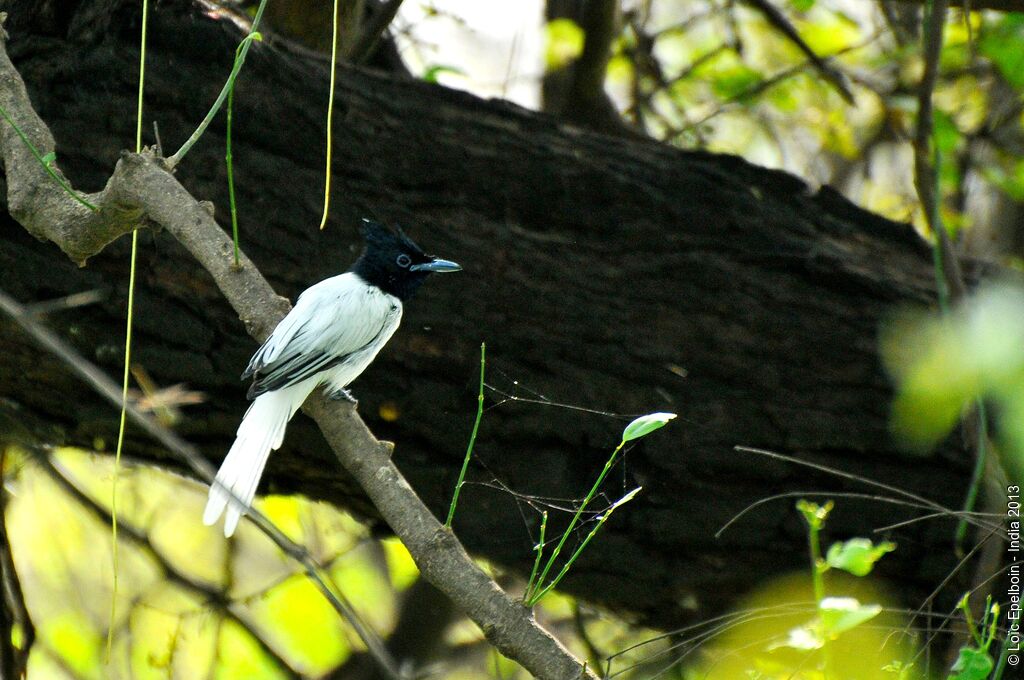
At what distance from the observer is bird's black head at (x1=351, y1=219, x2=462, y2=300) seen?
2947mm

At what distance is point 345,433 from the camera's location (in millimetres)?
2061

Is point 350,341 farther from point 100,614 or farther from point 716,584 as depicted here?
point 100,614

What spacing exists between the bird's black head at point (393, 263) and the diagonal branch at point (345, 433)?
794 mm

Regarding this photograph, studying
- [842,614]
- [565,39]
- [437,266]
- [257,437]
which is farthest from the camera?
[565,39]

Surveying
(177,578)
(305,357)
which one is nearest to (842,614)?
(305,357)

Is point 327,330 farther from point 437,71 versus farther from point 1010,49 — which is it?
point 1010,49

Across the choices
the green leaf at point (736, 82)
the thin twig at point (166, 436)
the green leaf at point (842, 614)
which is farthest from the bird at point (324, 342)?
the green leaf at point (736, 82)

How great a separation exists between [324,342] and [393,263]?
35 centimetres

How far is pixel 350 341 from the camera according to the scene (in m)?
2.82

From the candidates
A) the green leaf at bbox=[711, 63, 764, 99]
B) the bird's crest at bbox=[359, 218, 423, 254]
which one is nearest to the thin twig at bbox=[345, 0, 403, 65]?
the bird's crest at bbox=[359, 218, 423, 254]

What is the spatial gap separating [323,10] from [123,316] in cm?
145

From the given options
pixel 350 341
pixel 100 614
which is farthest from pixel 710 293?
pixel 100 614

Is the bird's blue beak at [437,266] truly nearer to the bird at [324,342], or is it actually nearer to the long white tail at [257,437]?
the bird at [324,342]

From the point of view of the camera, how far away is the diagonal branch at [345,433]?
5.49ft
